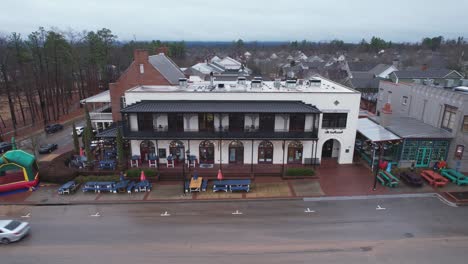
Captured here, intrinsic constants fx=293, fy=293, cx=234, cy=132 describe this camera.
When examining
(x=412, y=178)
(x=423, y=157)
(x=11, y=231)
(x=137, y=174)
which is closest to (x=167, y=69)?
(x=137, y=174)

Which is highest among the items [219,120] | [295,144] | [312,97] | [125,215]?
[312,97]

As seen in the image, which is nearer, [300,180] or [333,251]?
[333,251]

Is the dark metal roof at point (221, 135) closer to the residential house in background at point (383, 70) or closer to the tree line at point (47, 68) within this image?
the tree line at point (47, 68)

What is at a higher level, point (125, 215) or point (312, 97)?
point (312, 97)

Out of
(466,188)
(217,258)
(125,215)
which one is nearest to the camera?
(217,258)

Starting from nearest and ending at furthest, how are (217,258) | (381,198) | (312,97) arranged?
1. (217,258)
2. (381,198)
3. (312,97)

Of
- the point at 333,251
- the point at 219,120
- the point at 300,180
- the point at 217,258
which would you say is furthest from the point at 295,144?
the point at 217,258

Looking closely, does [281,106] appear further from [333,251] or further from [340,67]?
[340,67]
